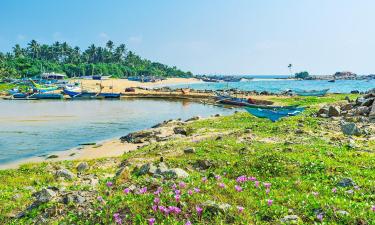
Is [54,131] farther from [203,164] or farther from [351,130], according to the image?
[351,130]

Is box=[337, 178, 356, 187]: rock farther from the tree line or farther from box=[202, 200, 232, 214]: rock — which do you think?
the tree line

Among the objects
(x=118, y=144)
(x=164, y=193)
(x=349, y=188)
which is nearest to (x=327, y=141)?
(x=349, y=188)

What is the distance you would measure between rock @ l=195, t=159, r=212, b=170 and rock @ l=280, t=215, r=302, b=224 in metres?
5.54

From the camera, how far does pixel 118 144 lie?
83.8ft

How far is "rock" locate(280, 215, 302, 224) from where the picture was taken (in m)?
6.67

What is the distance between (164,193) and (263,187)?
2613 millimetres

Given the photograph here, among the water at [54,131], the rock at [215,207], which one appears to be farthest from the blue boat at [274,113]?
the rock at [215,207]

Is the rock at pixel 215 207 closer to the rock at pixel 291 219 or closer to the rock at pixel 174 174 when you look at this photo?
the rock at pixel 291 219

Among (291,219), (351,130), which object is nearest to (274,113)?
(351,130)

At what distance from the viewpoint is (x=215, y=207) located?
277 inches

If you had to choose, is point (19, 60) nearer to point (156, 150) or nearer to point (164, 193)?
point (156, 150)

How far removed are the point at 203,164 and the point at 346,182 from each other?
15.9ft

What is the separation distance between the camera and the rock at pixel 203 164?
12366 millimetres

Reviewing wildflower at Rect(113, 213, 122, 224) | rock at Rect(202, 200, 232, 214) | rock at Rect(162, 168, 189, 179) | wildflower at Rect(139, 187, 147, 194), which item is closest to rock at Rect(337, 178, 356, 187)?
rock at Rect(202, 200, 232, 214)
